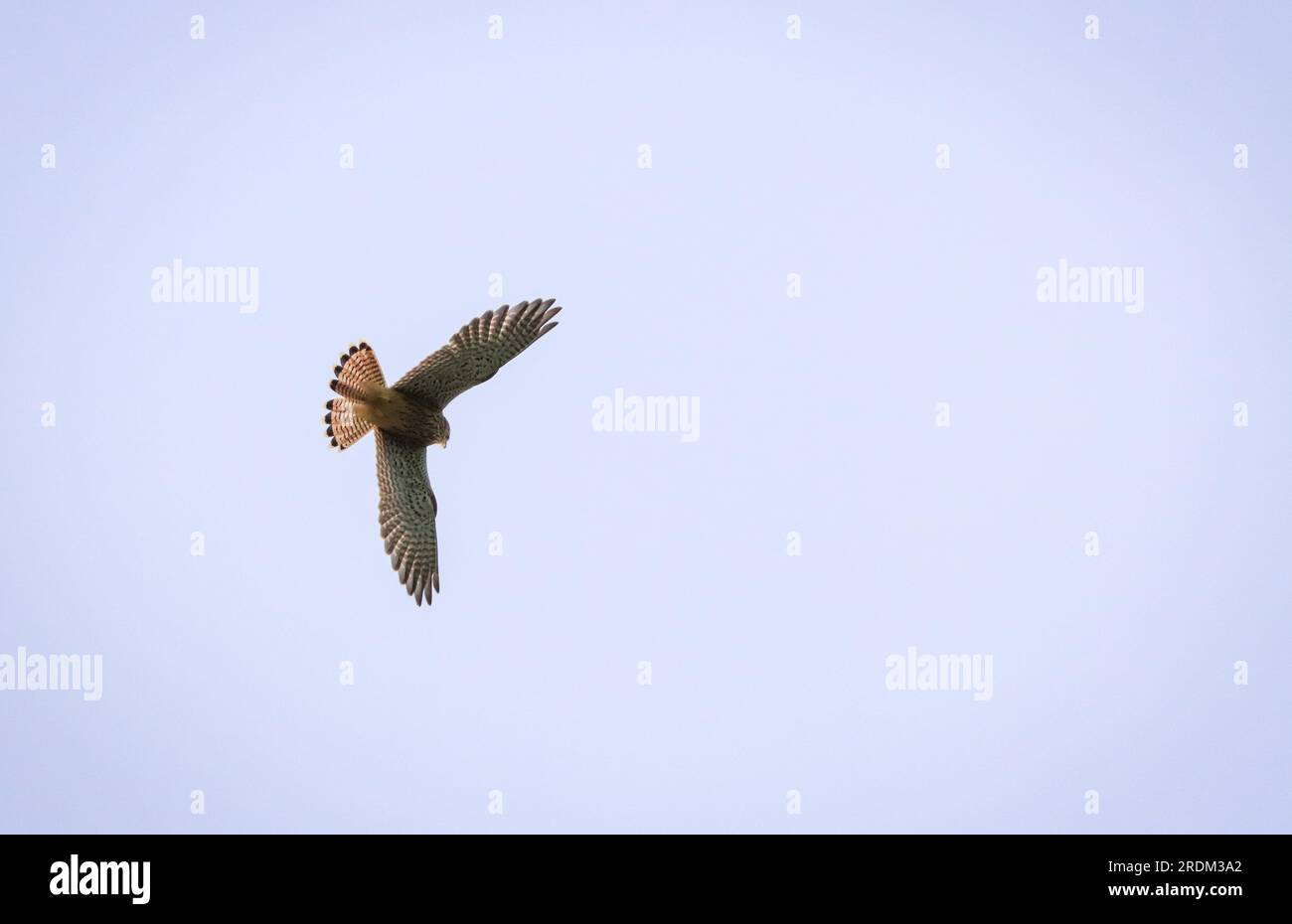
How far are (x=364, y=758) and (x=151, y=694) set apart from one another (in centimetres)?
1024

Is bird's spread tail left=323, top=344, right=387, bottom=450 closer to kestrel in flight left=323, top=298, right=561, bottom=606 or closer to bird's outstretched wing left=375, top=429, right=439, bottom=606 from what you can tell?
kestrel in flight left=323, top=298, right=561, bottom=606

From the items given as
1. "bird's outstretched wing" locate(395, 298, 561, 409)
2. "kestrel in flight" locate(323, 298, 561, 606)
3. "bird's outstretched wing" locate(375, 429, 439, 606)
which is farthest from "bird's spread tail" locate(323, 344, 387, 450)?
"bird's outstretched wing" locate(375, 429, 439, 606)

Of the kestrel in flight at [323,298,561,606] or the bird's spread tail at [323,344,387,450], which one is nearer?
the bird's spread tail at [323,344,387,450]

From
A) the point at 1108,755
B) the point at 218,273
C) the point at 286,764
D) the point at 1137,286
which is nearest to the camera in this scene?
the point at 218,273

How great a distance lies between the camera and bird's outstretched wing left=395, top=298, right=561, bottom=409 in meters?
12.0

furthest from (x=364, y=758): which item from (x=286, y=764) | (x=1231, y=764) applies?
(x=1231, y=764)

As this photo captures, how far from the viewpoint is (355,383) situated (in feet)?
39.1

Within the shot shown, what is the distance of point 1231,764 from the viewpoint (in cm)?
2873

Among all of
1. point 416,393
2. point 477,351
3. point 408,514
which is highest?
point 477,351

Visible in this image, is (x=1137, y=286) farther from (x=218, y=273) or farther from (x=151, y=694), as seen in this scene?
(x=151, y=694)

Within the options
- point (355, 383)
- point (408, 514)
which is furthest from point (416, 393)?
point (408, 514)

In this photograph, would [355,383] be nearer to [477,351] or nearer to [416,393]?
[416,393]

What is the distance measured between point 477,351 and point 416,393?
0.56 metres
